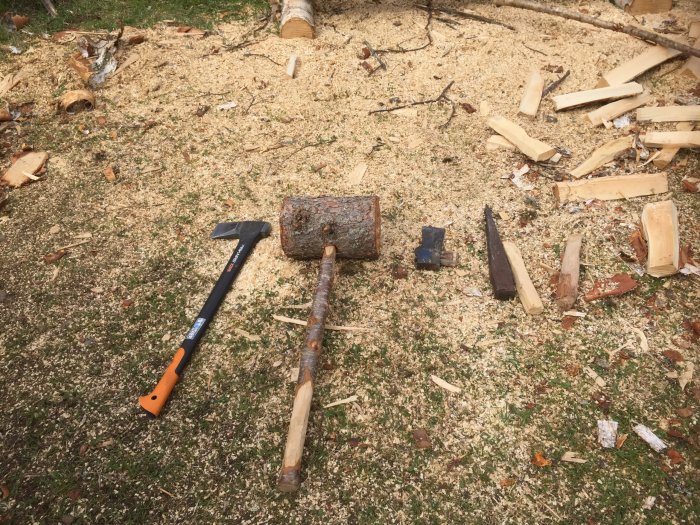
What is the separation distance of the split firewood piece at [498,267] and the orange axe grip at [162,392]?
228cm

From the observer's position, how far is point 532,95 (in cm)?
481

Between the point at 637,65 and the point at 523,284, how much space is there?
3473 millimetres

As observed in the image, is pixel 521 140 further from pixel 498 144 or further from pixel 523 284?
pixel 523 284

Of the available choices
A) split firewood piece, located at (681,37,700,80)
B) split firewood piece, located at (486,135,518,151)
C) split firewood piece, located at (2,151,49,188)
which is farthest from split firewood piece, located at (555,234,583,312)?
split firewood piece, located at (2,151,49,188)

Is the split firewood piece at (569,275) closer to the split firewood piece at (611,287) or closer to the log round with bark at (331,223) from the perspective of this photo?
the split firewood piece at (611,287)

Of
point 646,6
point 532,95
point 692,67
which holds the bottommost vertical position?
point 532,95

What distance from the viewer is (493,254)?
3439mm

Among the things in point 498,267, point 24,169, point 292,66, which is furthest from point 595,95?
point 24,169

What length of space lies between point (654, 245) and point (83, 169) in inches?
202

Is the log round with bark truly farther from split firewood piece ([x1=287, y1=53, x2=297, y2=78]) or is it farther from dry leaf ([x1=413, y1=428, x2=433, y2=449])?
split firewood piece ([x1=287, y1=53, x2=297, y2=78])

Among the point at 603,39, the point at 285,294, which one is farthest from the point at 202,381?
the point at 603,39

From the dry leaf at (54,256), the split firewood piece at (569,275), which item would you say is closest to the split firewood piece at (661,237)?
the split firewood piece at (569,275)

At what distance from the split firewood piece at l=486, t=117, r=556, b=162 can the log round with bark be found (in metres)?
1.86

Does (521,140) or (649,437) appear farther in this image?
(521,140)
